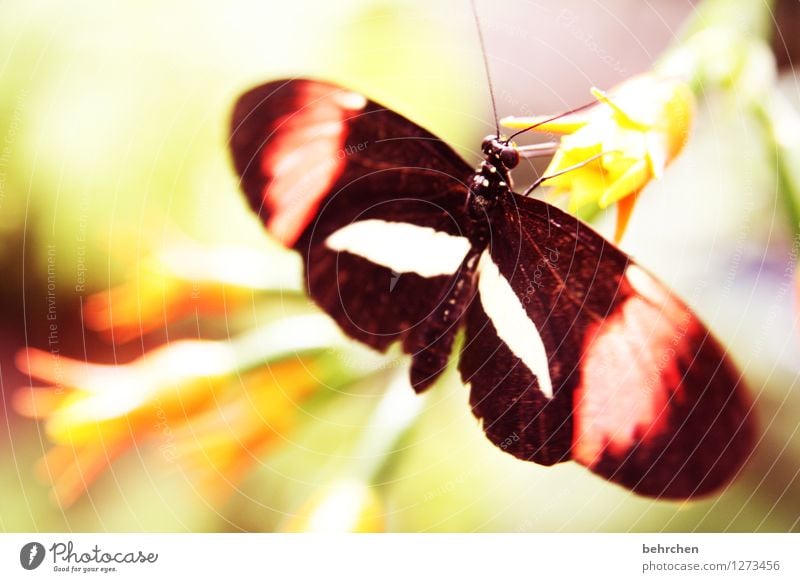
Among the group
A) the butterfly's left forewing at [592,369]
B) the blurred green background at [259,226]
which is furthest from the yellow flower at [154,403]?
the butterfly's left forewing at [592,369]

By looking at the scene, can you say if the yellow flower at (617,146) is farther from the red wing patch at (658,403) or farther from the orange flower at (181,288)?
the orange flower at (181,288)

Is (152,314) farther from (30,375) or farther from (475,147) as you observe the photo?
(475,147)

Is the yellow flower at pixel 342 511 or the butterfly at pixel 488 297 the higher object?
the butterfly at pixel 488 297
